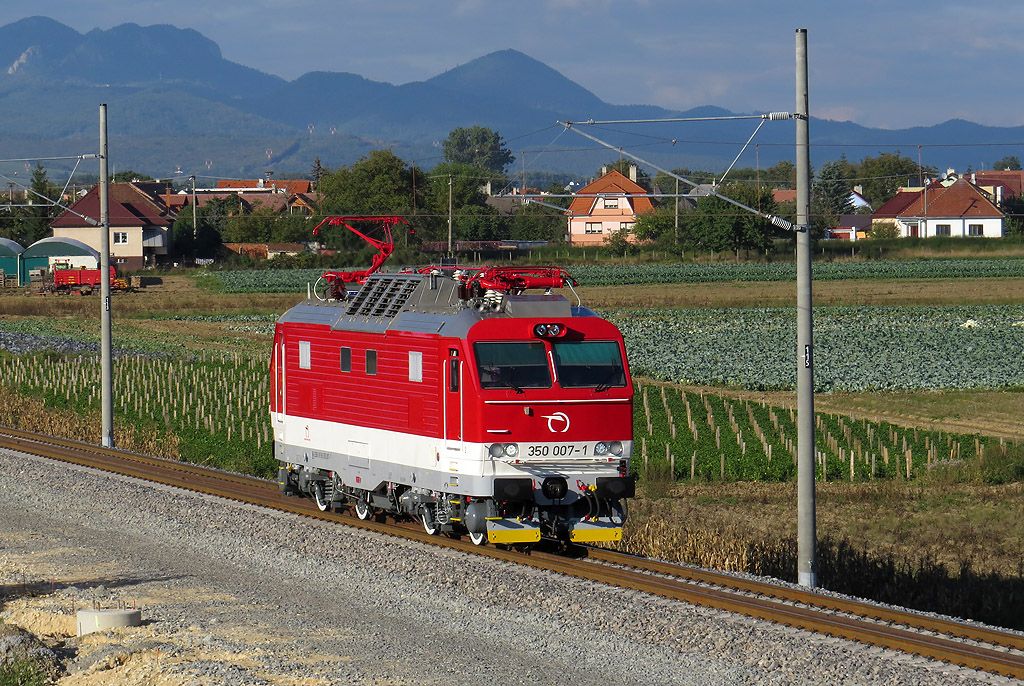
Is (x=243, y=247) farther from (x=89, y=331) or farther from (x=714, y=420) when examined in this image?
(x=714, y=420)

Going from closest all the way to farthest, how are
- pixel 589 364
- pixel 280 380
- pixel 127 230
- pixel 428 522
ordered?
pixel 589 364
pixel 428 522
pixel 280 380
pixel 127 230

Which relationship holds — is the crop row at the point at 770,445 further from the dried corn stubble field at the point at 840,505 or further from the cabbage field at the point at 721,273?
the cabbage field at the point at 721,273

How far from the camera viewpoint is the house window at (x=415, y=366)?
21.9 m

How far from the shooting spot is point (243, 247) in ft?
454

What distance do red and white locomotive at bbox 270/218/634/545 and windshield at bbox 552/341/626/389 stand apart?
0.07 ft

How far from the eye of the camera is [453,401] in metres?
21.1

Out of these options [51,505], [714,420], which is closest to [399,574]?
[51,505]

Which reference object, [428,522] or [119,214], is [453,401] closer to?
[428,522]

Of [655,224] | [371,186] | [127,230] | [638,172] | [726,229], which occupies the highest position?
[638,172]

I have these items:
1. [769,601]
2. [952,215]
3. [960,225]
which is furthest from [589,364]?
[960,225]

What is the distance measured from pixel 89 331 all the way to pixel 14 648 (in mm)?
64168

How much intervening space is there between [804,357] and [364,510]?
7.85 m

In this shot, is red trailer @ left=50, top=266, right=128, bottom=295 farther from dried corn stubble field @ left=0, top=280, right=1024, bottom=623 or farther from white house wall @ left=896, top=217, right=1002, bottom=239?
white house wall @ left=896, top=217, right=1002, bottom=239

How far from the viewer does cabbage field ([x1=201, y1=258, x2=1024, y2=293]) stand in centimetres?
10669
